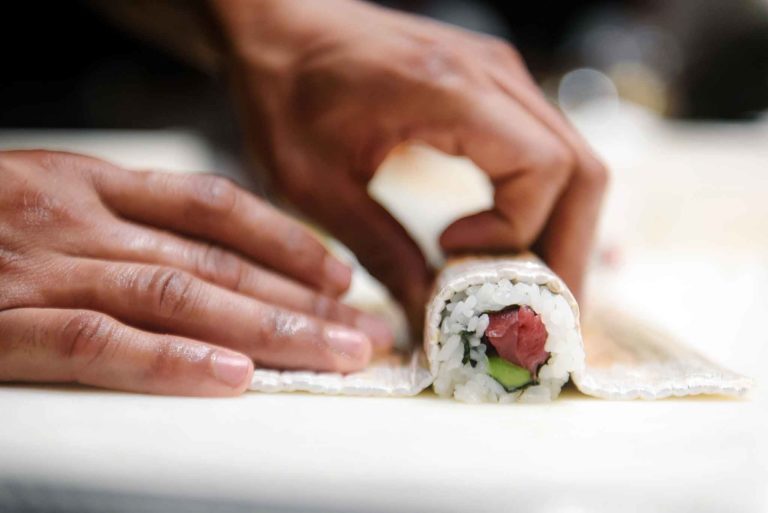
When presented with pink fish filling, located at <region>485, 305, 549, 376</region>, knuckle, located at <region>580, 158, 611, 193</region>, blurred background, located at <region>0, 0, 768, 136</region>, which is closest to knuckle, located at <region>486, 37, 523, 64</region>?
knuckle, located at <region>580, 158, 611, 193</region>

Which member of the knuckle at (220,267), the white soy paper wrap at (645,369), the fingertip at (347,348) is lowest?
the white soy paper wrap at (645,369)

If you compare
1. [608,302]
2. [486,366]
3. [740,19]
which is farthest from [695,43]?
[486,366]

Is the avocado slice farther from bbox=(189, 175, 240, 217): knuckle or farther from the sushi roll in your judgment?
bbox=(189, 175, 240, 217): knuckle

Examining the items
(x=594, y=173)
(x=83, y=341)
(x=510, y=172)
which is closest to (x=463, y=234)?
(x=510, y=172)

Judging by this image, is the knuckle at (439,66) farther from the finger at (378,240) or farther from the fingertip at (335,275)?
the fingertip at (335,275)

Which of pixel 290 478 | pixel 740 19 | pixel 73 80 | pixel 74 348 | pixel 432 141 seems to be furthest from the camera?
pixel 740 19

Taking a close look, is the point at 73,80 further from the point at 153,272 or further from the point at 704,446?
the point at 704,446

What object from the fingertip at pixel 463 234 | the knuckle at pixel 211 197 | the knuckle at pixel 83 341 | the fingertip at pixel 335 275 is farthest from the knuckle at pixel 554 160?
the knuckle at pixel 83 341

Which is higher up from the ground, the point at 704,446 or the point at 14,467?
the point at 14,467
